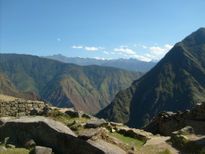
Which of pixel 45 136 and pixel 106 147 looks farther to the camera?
pixel 45 136

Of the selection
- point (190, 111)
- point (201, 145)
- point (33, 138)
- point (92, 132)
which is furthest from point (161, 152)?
point (190, 111)

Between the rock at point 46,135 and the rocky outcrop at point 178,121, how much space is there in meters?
15.9

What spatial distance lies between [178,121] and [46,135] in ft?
64.5

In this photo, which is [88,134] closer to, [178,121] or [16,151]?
[16,151]

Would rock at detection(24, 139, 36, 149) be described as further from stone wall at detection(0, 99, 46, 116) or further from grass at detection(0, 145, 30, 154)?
stone wall at detection(0, 99, 46, 116)

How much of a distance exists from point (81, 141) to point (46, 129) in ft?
9.91

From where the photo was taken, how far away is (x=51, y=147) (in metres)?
14.7

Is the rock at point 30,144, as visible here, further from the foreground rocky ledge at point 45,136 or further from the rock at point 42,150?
the rock at point 42,150

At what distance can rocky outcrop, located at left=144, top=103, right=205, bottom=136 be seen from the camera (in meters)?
25.7

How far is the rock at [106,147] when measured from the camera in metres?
12.7

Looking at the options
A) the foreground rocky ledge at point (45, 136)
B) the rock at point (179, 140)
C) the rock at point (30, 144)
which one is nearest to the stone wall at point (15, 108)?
the foreground rocky ledge at point (45, 136)

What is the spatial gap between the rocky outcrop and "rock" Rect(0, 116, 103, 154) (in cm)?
1586

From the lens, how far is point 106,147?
1312 centimetres

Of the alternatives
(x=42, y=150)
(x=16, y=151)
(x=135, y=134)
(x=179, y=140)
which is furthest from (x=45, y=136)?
(x=179, y=140)
